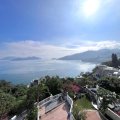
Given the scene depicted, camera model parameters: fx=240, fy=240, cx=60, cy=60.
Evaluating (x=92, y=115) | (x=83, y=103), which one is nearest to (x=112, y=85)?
(x=83, y=103)

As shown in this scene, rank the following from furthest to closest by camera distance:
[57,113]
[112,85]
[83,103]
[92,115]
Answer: [112,85]
[83,103]
[57,113]
[92,115]

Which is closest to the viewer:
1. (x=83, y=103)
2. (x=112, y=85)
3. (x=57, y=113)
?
(x=57, y=113)

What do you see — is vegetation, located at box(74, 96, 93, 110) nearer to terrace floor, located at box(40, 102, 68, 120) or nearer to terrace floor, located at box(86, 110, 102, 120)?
terrace floor, located at box(40, 102, 68, 120)

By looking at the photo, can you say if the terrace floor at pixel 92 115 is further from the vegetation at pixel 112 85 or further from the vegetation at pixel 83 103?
the vegetation at pixel 112 85

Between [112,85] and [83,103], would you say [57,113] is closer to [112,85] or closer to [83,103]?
[83,103]

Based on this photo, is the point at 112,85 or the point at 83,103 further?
the point at 112,85

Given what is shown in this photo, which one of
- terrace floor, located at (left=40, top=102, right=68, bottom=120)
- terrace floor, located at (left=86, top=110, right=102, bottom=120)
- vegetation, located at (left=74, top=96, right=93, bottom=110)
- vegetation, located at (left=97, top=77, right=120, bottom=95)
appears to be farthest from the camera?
vegetation, located at (left=97, top=77, right=120, bottom=95)

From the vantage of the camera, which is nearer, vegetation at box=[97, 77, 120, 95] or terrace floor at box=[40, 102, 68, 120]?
terrace floor at box=[40, 102, 68, 120]

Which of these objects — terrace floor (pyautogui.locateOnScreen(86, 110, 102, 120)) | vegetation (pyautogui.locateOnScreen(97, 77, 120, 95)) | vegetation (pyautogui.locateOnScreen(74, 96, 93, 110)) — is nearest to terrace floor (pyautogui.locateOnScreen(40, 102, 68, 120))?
vegetation (pyautogui.locateOnScreen(74, 96, 93, 110))

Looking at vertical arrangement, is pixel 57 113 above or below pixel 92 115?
below
